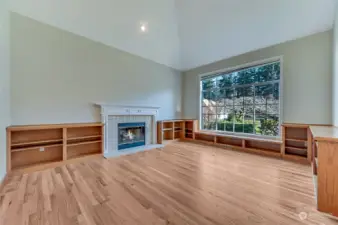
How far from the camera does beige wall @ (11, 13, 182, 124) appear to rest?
115 inches

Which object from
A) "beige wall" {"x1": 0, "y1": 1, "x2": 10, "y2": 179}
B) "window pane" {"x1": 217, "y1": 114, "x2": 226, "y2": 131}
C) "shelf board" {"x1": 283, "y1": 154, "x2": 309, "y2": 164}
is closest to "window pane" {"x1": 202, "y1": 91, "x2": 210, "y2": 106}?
"window pane" {"x1": 217, "y1": 114, "x2": 226, "y2": 131}

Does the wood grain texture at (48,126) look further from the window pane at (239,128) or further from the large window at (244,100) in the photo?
the window pane at (239,128)

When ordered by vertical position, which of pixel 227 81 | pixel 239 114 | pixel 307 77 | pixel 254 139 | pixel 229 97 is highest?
pixel 227 81

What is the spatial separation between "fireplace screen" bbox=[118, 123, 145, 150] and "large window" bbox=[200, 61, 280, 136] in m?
2.29

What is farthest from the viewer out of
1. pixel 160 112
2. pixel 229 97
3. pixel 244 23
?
pixel 160 112

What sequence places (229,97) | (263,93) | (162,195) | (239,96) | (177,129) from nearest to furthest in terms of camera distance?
(162,195) < (263,93) < (239,96) < (229,97) < (177,129)

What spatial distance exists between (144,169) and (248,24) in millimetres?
4039

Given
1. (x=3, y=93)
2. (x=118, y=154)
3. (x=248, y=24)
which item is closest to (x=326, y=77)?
(x=248, y=24)

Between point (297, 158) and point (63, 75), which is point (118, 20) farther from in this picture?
point (297, 158)

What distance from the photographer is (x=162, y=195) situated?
78.2 inches

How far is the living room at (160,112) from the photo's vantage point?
175 cm

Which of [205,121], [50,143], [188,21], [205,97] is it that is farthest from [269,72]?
[50,143]

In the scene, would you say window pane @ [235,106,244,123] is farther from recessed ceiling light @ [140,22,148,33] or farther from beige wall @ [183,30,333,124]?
recessed ceiling light @ [140,22,148,33]

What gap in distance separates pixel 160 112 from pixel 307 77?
398 cm
